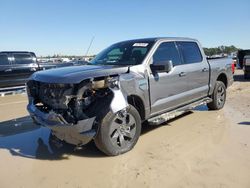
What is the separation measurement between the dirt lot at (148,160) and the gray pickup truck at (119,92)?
37 centimetres

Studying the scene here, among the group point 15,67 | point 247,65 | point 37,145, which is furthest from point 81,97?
point 247,65

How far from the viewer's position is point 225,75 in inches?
312

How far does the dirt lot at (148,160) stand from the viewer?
373cm

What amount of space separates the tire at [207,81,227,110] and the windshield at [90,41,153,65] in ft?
9.19

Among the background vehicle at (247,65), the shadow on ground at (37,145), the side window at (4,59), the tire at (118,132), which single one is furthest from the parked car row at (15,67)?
the background vehicle at (247,65)

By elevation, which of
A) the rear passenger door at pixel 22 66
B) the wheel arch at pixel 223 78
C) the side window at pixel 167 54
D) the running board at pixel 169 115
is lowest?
the running board at pixel 169 115

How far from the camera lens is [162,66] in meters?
5.11

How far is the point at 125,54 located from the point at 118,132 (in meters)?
1.78

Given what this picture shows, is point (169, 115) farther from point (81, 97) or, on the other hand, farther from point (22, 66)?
point (22, 66)

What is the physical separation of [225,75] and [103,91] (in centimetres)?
467

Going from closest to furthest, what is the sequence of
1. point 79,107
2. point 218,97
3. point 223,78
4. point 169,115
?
point 79,107 → point 169,115 → point 218,97 → point 223,78

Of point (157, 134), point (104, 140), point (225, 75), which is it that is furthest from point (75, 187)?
point (225, 75)

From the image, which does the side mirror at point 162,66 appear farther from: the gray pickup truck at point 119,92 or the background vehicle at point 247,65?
the background vehicle at point 247,65

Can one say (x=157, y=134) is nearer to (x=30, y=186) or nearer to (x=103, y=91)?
(x=103, y=91)
